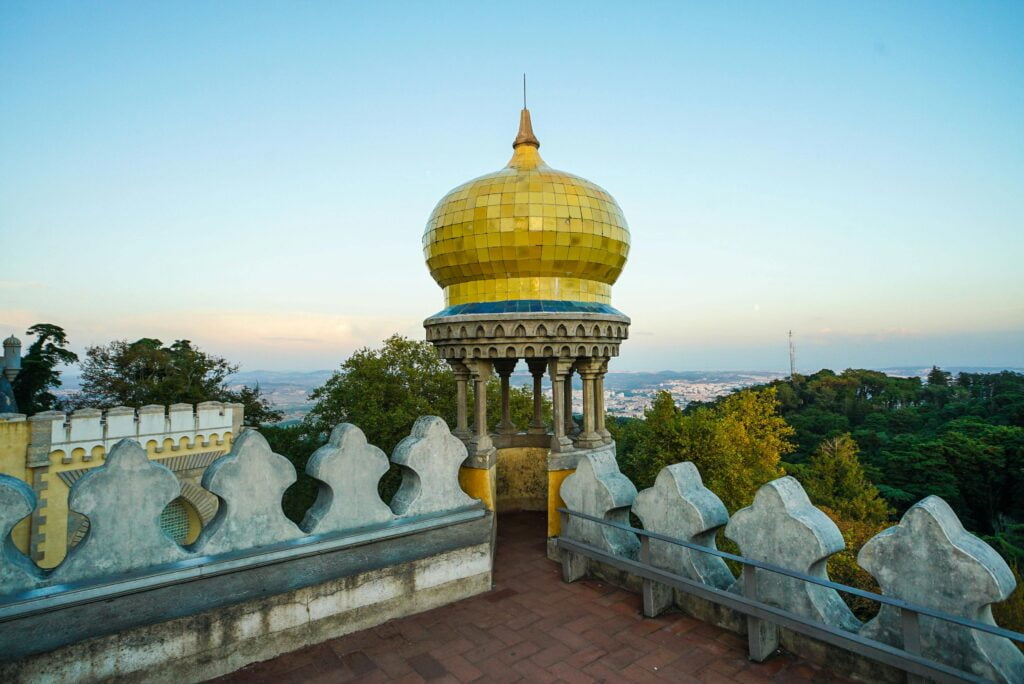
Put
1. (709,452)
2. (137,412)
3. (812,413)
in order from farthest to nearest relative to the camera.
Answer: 1. (812,413)
2. (709,452)
3. (137,412)

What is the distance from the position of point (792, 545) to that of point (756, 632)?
0.80 m

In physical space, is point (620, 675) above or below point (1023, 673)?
below

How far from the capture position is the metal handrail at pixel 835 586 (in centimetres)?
336

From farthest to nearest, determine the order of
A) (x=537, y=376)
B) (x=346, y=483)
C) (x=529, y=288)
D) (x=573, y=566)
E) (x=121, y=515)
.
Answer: (x=537, y=376)
(x=529, y=288)
(x=573, y=566)
(x=346, y=483)
(x=121, y=515)

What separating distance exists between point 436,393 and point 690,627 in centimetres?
2411

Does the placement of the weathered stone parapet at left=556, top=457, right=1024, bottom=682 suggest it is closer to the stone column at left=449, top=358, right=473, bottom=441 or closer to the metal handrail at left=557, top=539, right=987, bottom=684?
the metal handrail at left=557, top=539, right=987, bottom=684

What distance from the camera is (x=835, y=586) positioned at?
13.7ft

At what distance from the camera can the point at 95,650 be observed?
4113 millimetres

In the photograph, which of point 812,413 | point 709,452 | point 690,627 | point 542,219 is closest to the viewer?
point 690,627

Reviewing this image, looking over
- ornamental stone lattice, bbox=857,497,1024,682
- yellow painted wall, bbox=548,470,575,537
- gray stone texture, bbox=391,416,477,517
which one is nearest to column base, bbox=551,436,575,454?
yellow painted wall, bbox=548,470,575,537

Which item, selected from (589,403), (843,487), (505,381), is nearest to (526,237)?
(589,403)

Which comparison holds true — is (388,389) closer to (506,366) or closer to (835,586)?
(506,366)

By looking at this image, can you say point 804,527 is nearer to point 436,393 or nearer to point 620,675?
point 620,675

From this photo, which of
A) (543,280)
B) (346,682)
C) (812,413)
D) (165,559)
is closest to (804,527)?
(346,682)
